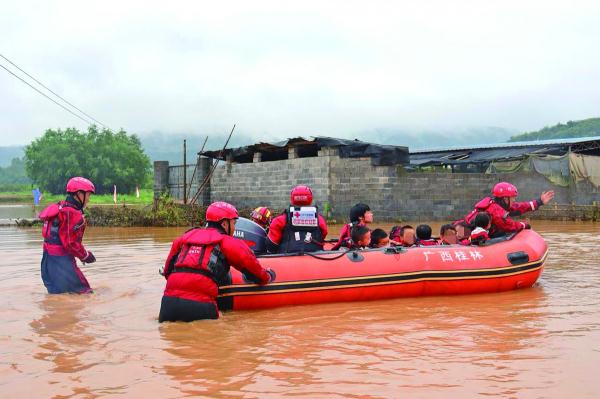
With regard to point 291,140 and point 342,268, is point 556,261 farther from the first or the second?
point 291,140

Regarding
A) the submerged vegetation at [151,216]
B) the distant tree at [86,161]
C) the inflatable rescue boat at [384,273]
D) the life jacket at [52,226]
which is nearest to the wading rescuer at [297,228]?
the inflatable rescue boat at [384,273]

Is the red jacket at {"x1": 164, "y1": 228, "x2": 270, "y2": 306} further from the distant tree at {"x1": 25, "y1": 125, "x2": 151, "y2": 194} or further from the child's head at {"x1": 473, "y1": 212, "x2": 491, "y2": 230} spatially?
the distant tree at {"x1": 25, "y1": 125, "x2": 151, "y2": 194}

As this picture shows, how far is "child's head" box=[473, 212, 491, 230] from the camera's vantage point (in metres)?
7.45

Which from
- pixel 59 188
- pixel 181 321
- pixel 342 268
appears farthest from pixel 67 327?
pixel 59 188

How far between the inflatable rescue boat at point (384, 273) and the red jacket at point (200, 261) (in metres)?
0.62

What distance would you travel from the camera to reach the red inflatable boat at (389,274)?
6.08 metres

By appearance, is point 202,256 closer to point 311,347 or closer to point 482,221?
point 311,347

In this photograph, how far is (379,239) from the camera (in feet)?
24.0

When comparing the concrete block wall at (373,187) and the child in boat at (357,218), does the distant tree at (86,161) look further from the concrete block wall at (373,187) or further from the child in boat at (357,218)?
the child in boat at (357,218)

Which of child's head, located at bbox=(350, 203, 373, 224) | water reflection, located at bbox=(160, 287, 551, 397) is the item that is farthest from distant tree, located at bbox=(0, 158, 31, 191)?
water reflection, located at bbox=(160, 287, 551, 397)

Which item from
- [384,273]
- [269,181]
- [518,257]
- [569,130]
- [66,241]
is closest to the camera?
[66,241]

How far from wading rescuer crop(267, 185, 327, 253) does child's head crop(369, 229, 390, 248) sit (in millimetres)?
818

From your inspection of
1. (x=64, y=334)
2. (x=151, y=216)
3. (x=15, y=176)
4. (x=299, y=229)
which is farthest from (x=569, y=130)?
(x=15, y=176)

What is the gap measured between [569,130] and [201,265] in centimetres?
6870
